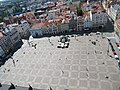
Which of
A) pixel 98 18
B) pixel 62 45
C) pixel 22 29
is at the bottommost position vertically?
pixel 62 45

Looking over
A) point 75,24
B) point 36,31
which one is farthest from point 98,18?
point 36,31

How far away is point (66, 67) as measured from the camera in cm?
7719

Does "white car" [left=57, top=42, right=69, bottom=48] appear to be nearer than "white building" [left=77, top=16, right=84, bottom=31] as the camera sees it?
Yes

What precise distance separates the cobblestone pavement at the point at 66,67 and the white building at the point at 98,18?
57.8 feet

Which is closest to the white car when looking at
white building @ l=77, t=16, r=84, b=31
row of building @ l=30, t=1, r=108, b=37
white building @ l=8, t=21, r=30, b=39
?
row of building @ l=30, t=1, r=108, b=37

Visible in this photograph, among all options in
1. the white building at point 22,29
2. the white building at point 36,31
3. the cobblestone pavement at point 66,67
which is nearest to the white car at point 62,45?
the cobblestone pavement at point 66,67

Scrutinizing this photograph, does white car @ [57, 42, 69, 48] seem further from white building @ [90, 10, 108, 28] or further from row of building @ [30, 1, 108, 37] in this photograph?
white building @ [90, 10, 108, 28]

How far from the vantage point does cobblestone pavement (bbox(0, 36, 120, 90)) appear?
2530 inches

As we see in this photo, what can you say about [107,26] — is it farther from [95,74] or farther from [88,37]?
[95,74]

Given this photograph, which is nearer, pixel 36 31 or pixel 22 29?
pixel 36 31

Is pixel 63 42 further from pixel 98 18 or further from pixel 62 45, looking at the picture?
pixel 98 18

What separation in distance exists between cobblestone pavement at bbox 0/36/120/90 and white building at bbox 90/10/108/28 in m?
→ 17.6

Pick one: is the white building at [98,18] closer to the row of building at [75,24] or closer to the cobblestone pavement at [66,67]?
the row of building at [75,24]

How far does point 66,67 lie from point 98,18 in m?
59.1
